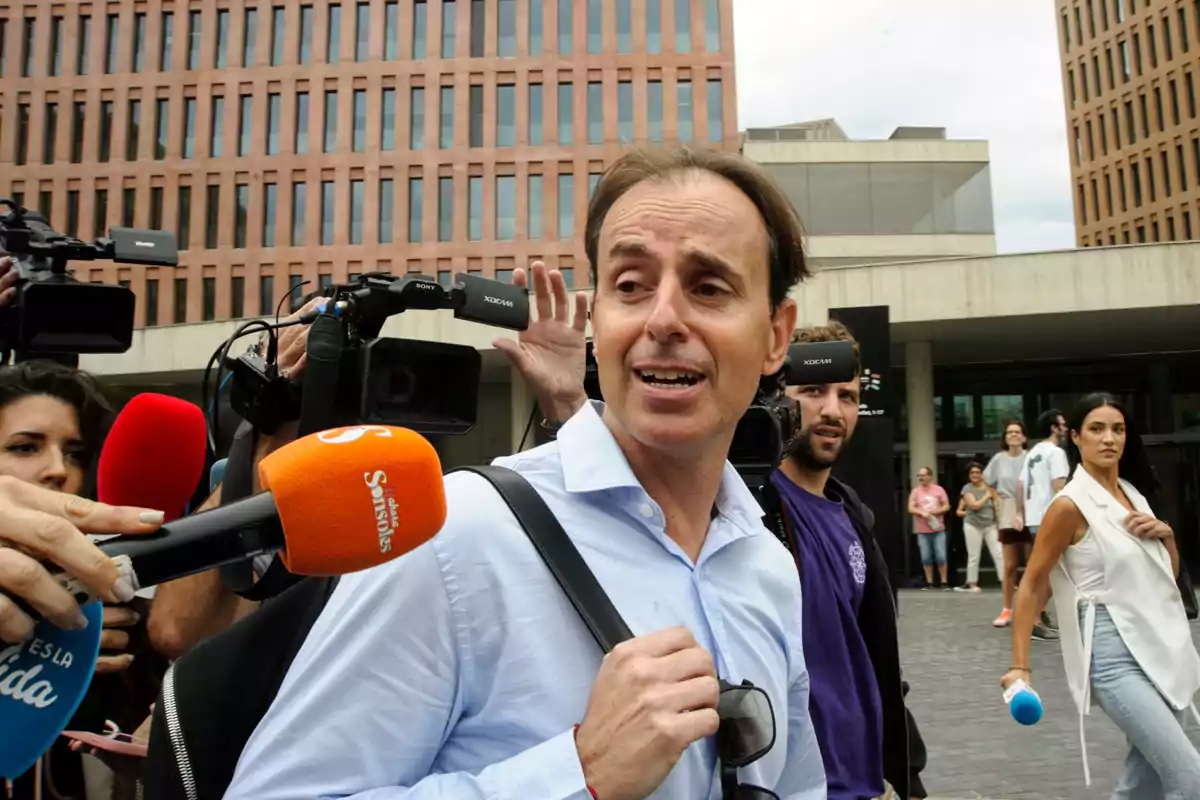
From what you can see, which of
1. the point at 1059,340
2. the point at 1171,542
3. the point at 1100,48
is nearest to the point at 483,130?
the point at 1059,340

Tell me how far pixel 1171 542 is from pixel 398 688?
376 cm

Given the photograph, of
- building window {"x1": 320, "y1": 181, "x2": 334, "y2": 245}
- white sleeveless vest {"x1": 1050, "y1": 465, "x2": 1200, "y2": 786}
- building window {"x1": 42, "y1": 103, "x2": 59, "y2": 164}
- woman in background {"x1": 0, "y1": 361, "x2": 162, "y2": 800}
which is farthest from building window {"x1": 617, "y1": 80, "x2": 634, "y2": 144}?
woman in background {"x1": 0, "y1": 361, "x2": 162, "y2": 800}

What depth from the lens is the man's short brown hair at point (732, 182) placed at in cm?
153

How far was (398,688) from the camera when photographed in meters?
1.05

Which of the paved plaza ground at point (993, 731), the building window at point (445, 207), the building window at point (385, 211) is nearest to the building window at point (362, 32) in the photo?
the building window at point (385, 211)

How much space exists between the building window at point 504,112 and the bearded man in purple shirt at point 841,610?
1356 inches

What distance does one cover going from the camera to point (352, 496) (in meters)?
0.87

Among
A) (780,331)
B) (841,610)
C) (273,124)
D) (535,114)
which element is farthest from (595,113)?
(780,331)

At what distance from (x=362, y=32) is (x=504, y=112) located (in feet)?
22.3

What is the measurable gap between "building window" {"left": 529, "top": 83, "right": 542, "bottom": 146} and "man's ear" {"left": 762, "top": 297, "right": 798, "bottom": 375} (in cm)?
3537

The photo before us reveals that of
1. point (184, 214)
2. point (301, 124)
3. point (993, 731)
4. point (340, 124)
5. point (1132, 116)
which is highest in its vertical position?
point (1132, 116)

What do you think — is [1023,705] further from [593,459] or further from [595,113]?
[595,113]

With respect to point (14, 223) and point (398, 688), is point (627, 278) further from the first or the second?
point (14, 223)

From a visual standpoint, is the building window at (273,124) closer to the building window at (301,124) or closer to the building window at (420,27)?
the building window at (301,124)
